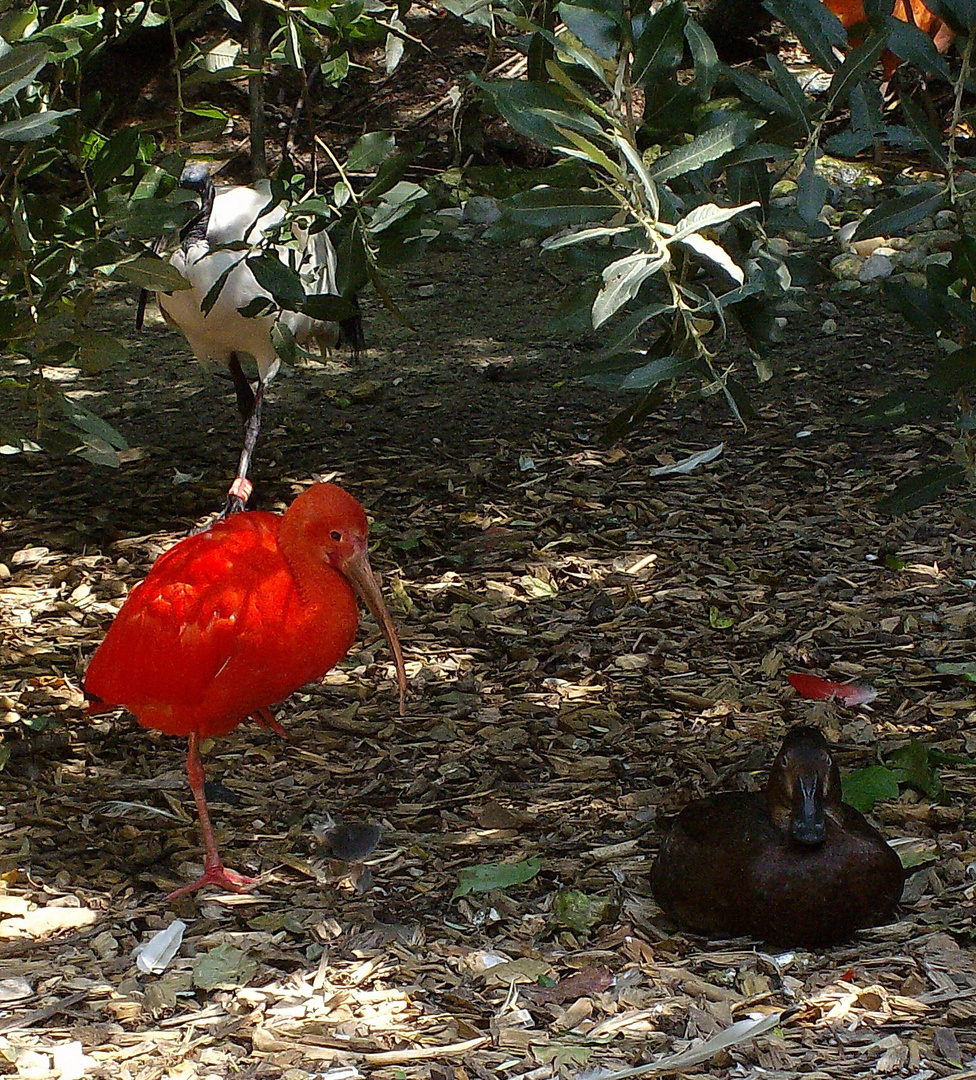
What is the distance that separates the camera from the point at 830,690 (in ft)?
12.8

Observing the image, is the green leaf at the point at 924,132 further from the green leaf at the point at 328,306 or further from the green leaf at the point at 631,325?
the green leaf at the point at 328,306

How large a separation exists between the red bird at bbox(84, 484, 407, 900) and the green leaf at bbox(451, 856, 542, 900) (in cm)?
50

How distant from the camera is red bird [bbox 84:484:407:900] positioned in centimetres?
323

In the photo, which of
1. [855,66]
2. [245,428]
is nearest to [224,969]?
[855,66]

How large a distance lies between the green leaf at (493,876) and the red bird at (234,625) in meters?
0.50

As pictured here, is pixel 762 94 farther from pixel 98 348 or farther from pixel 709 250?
pixel 98 348

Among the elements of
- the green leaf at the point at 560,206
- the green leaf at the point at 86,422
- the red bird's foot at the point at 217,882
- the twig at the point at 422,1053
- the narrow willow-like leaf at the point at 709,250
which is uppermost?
the green leaf at the point at 560,206

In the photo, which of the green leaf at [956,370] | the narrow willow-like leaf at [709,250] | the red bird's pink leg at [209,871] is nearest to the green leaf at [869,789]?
the green leaf at [956,370]

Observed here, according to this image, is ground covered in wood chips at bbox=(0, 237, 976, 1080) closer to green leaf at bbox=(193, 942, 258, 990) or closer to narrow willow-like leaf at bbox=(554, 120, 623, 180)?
green leaf at bbox=(193, 942, 258, 990)

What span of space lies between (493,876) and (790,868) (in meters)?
0.68

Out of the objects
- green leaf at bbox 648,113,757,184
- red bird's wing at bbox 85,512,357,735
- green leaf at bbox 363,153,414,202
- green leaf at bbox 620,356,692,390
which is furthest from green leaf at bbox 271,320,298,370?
green leaf at bbox 648,113,757,184

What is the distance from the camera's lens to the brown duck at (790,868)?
2902 millimetres

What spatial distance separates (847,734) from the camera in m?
3.70

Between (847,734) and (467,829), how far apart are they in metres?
1.06
